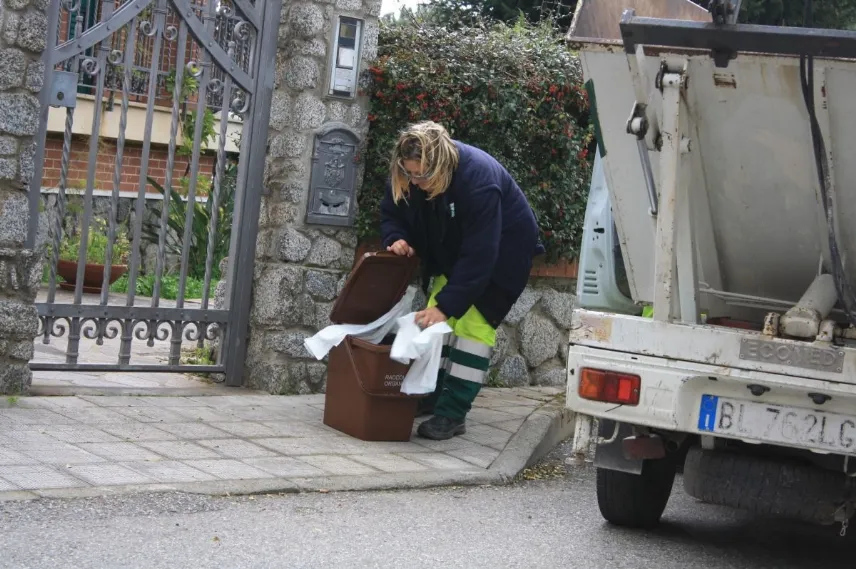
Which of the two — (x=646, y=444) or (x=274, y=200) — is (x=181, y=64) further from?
(x=646, y=444)

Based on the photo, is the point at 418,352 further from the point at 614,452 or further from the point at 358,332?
the point at 614,452

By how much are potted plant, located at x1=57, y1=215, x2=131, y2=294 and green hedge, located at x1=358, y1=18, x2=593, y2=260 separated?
2920 millimetres

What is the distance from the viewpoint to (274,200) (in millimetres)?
7324

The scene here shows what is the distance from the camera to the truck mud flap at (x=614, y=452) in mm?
4938

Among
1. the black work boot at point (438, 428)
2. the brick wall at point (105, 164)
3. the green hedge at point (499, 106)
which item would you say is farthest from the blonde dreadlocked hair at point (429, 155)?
the brick wall at point (105, 164)

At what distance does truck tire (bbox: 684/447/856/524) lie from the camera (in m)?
4.72

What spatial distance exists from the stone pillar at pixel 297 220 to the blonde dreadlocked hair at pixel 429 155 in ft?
3.21

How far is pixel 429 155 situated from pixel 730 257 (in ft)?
5.77

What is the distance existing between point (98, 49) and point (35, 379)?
1.76m

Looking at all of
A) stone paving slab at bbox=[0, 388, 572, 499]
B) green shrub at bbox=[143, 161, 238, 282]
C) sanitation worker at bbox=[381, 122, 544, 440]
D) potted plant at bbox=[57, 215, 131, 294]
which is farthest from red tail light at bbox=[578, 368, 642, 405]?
green shrub at bbox=[143, 161, 238, 282]

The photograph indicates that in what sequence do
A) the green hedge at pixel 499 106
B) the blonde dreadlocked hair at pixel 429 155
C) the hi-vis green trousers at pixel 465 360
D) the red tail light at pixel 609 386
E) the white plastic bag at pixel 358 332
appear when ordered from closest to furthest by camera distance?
the red tail light at pixel 609 386 → the blonde dreadlocked hair at pixel 429 155 → the white plastic bag at pixel 358 332 → the hi-vis green trousers at pixel 465 360 → the green hedge at pixel 499 106

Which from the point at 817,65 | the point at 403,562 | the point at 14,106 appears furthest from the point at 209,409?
the point at 817,65

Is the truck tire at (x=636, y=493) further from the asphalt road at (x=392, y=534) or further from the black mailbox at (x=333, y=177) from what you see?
the black mailbox at (x=333, y=177)

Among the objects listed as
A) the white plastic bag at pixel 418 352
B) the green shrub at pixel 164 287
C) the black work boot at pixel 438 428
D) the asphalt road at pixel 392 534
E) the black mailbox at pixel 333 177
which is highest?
the black mailbox at pixel 333 177
